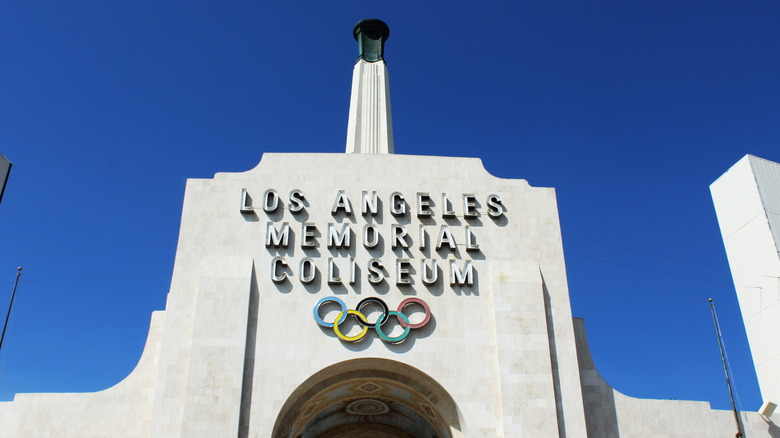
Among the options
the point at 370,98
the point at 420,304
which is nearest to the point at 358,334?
the point at 420,304

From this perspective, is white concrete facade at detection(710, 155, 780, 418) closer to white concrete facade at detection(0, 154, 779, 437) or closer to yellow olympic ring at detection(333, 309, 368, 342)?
white concrete facade at detection(0, 154, 779, 437)

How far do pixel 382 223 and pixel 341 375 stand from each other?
7.32 meters

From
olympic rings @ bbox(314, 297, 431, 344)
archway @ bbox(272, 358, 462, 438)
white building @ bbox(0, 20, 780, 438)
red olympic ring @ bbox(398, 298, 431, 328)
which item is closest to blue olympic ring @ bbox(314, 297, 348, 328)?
olympic rings @ bbox(314, 297, 431, 344)

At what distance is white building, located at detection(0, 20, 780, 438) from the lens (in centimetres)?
2930

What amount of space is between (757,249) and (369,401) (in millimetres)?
21357

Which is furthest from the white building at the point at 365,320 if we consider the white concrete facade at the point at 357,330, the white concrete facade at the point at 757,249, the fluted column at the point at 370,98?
the fluted column at the point at 370,98

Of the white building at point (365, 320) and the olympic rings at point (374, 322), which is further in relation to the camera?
the olympic rings at point (374, 322)

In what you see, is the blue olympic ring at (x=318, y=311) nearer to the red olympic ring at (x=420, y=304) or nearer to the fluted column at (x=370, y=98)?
the red olympic ring at (x=420, y=304)

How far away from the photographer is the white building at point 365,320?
1153 inches

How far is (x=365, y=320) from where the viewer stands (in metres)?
30.7

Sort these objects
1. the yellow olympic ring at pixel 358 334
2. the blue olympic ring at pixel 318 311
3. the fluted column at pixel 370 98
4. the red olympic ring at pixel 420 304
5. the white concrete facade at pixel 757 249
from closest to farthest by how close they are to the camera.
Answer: the yellow olympic ring at pixel 358 334, the blue olympic ring at pixel 318 311, the red olympic ring at pixel 420 304, the white concrete facade at pixel 757 249, the fluted column at pixel 370 98

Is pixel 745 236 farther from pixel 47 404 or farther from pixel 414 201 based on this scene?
pixel 47 404

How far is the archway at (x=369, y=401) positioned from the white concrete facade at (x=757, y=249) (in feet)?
50.6

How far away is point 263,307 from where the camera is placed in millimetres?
30859
